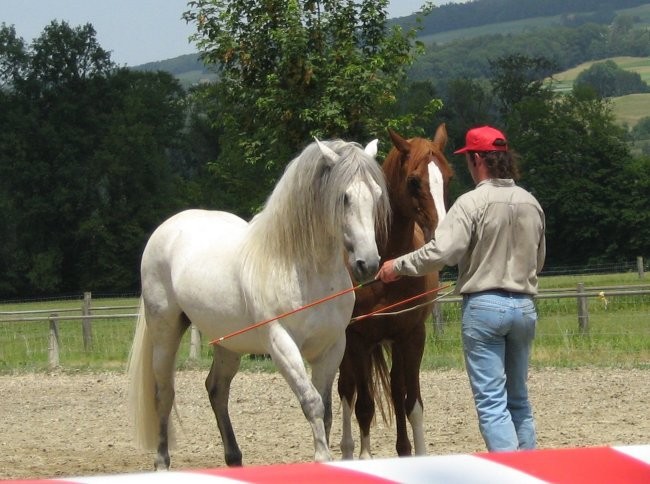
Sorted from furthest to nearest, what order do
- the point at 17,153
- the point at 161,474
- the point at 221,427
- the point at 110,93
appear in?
the point at 110,93 < the point at 17,153 < the point at 221,427 < the point at 161,474

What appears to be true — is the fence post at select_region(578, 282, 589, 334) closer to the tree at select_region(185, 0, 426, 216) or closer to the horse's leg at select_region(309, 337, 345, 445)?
the tree at select_region(185, 0, 426, 216)

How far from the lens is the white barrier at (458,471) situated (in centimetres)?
233

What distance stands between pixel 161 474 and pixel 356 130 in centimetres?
1317

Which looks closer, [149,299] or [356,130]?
[149,299]

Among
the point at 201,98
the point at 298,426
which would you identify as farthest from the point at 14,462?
the point at 201,98

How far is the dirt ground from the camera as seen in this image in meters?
7.62

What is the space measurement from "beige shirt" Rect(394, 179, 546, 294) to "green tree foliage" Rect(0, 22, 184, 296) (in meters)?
45.6

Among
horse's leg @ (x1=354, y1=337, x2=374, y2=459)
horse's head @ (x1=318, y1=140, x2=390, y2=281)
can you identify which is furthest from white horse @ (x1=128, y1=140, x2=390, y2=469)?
horse's leg @ (x1=354, y1=337, x2=374, y2=459)

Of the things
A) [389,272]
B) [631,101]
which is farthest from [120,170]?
[631,101]

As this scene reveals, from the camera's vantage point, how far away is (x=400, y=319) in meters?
6.65

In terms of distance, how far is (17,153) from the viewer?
168 feet

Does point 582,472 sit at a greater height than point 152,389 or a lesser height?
greater

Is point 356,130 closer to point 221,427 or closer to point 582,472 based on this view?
point 221,427

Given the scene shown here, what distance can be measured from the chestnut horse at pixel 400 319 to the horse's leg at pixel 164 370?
108 centimetres
